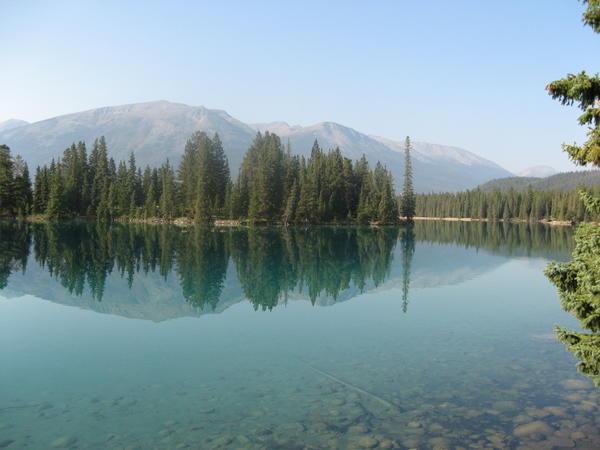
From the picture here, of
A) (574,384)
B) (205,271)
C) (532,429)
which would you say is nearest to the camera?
(532,429)

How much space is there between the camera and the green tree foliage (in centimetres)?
961

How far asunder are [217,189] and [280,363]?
370ft

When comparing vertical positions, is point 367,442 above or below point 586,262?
below

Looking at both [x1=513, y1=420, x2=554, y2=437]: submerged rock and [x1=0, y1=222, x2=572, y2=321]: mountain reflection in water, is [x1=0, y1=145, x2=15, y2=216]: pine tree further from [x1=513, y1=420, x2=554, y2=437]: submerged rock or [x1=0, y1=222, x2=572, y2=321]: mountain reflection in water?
[x1=513, y1=420, x2=554, y2=437]: submerged rock

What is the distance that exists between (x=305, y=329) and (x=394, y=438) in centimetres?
1287

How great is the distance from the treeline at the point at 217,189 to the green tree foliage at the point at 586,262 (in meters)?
109

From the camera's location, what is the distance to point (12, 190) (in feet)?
381

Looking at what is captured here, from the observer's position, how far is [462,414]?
45.5 ft

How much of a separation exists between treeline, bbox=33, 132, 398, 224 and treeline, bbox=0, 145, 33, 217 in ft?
8.19

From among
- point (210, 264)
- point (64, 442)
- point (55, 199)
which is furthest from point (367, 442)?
point (55, 199)

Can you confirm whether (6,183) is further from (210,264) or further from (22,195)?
(210,264)

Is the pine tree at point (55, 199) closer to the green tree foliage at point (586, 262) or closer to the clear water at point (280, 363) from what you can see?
the clear water at point (280, 363)

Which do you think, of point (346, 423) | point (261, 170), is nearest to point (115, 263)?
point (346, 423)

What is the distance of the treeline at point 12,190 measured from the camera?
373ft
